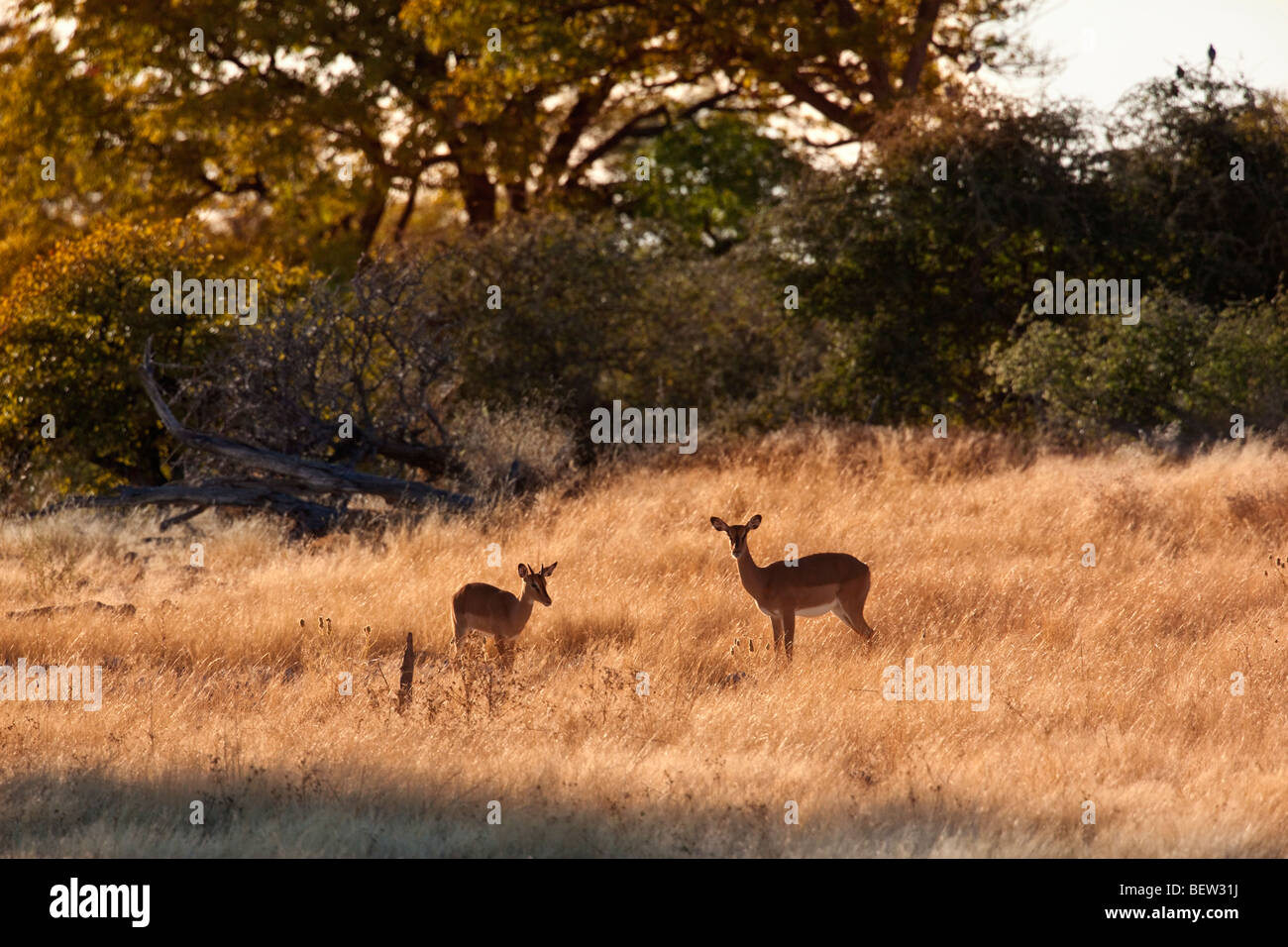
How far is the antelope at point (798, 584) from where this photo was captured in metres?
8.39

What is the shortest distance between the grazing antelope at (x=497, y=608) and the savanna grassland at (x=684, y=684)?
0.24 meters

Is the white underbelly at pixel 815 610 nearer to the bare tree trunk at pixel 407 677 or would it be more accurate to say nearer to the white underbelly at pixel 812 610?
the white underbelly at pixel 812 610

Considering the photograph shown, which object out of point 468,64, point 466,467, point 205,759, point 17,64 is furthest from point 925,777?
point 17,64

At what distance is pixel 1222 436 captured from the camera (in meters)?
15.8

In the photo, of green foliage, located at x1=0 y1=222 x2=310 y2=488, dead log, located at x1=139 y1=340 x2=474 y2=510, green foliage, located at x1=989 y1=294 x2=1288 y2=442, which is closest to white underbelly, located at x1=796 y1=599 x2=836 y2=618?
dead log, located at x1=139 y1=340 x2=474 y2=510

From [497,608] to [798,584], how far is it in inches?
75.4

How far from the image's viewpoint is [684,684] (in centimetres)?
805

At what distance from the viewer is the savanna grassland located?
5.78 m

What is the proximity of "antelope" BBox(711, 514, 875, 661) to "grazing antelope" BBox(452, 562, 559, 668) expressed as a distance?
1.21 m

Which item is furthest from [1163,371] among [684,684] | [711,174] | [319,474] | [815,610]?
[711,174]

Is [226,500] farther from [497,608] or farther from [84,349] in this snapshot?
[497,608]

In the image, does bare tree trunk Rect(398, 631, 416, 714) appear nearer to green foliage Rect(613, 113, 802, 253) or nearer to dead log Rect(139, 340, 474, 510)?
dead log Rect(139, 340, 474, 510)

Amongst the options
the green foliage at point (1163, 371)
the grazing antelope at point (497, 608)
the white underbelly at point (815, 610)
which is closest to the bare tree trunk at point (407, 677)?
the grazing antelope at point (497, 608)

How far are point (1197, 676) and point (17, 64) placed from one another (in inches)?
1031
